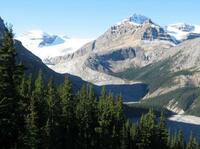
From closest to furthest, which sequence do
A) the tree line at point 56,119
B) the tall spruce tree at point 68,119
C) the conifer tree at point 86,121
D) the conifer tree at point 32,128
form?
the tree line at point 56,119, the conifer tree at point 32,128, the tall spruce tree at point 68,119, the conifer tree at point 86,121

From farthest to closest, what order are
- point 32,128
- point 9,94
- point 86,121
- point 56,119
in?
point 86,121 → point 56,119 → point 32,128 → point 9,94

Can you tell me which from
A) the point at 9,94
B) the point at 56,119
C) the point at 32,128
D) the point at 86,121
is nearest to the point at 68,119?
the point at 56,119

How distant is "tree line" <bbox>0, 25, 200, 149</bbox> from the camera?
3838 cm

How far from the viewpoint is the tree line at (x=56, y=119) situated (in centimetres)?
3838

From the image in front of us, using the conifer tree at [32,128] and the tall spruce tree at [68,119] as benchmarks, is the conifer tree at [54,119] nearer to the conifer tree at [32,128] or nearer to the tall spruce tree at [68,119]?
the tall spruce tree at [68,119]

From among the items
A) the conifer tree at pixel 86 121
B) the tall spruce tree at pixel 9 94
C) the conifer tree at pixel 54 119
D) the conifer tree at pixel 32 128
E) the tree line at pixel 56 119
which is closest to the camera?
the tall spruce tree at pixel 9 94

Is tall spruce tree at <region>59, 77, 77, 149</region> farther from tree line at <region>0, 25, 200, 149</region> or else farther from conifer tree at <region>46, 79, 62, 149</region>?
conifer tree at <region>46, 79, 62, 149</region>

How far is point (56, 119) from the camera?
7600 centimetres

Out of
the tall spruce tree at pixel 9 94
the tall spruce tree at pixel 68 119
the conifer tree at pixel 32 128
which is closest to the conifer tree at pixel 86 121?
the tall spruce tree at pixel 68 119

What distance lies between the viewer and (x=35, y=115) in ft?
190

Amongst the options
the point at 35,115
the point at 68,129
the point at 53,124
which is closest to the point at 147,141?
the point at 68,129

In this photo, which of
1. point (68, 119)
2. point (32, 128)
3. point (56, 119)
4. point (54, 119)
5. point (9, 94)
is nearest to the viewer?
point (9, 94)

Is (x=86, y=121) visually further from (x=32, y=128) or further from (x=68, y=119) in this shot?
(x=32, y=128)

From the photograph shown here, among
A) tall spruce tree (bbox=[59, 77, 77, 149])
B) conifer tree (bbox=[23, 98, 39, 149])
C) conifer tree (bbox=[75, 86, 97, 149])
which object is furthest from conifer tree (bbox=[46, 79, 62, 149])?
conifer tree (bbox=[23, 98, 39, 149])
